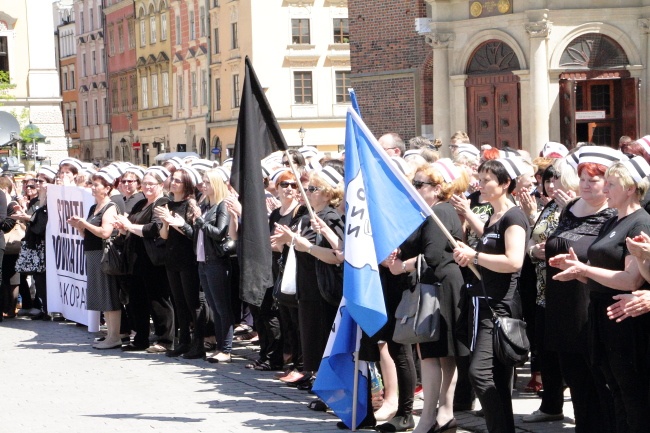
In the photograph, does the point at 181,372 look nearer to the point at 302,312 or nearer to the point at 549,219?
the point at 302,312

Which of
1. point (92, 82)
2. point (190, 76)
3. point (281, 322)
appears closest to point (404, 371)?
point (281, 322)

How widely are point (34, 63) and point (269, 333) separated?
1629 inches

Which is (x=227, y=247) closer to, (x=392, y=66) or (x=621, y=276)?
(x=621, y=276)

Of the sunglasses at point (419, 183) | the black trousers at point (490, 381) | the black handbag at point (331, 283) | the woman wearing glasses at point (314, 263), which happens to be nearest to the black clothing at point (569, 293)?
the black trousers at point (490, 381)

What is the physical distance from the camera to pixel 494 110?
89.8 feet

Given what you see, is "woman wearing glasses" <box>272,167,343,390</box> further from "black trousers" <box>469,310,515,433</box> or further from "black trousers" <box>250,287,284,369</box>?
"black trousers" <box>469,310,515,433</box>

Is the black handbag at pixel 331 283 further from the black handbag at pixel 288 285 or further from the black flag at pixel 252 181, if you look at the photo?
the black handbag at pixel 288 285

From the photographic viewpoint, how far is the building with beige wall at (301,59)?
61.7 m

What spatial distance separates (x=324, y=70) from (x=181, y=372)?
5139 cm

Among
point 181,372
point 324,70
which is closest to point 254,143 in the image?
point 181,372

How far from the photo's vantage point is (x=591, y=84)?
86.4 ft

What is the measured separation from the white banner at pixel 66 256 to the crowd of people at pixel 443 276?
868 mm

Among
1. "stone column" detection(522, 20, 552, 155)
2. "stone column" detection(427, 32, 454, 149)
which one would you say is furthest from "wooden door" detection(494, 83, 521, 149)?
"stone column" detection(427, 32, 454, 149)

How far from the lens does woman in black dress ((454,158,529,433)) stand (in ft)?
26.8
